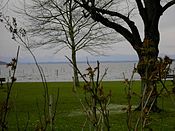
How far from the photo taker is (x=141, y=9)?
17.8 metres

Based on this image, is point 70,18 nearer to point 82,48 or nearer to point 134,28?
point 82,48

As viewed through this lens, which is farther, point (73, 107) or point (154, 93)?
point (73, 107)

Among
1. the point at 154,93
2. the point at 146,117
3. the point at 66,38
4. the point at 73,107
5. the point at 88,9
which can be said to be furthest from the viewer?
the point at 66,38

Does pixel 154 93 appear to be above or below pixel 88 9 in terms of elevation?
below

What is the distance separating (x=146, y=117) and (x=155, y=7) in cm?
1560

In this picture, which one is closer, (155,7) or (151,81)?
(151,81)

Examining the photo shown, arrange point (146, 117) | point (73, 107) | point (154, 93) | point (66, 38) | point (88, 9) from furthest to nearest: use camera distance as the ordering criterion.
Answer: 1. point (66, 38)
2. point (73, 107)
3. point (88, 9)
4. point (154, 93)
5. point (146, 117)

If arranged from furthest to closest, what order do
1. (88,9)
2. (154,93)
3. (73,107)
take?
(73,107) < (88,9) < (154,93)

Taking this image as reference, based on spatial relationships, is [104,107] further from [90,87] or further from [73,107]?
[73,107]

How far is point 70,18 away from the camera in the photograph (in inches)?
1464

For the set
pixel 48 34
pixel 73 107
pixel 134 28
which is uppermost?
pixel 48 34

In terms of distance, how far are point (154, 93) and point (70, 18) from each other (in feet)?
115

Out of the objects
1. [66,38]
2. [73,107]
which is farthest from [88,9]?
[66,38]

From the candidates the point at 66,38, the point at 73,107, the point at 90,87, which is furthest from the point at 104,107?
the point at 66,38
